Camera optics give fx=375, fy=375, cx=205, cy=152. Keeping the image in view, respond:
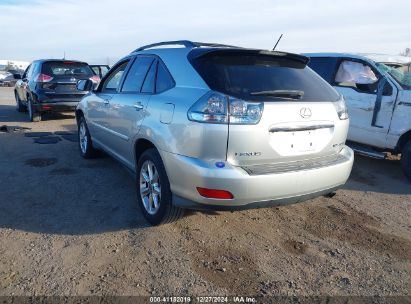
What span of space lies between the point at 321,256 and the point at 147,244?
1.53 meters

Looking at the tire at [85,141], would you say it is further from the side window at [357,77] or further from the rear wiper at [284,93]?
the side window at [357,77]

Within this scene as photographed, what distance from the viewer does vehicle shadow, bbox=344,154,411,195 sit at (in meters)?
5.11

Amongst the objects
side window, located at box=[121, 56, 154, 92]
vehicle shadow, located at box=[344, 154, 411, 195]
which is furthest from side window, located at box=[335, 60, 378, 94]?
side window, located at box=[121, 56, 154, 92]

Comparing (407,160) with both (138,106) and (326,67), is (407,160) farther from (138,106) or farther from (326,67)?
(138,106)

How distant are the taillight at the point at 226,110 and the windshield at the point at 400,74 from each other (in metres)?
3.69

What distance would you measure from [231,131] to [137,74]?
183 centimetres

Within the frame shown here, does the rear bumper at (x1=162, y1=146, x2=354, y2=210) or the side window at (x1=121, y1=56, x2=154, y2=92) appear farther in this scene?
the side window at (x1=121, y1=56, x2=154, y2=92)

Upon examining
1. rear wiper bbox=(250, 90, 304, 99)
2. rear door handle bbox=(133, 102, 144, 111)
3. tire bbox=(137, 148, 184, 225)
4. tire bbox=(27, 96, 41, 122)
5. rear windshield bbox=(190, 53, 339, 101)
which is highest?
rear windshield bbox=(190, 53, 339, 101)

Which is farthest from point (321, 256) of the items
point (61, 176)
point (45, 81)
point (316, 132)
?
point (45, 81)

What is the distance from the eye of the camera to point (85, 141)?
6105 millimetres

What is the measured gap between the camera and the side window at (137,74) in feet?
13.4

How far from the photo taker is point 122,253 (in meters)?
3.23

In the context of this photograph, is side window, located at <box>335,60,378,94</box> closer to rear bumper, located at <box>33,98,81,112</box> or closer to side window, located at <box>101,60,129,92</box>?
side window, located at <box>101,60,129,92</box>

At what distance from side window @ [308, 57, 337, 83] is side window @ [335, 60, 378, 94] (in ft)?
0.35
